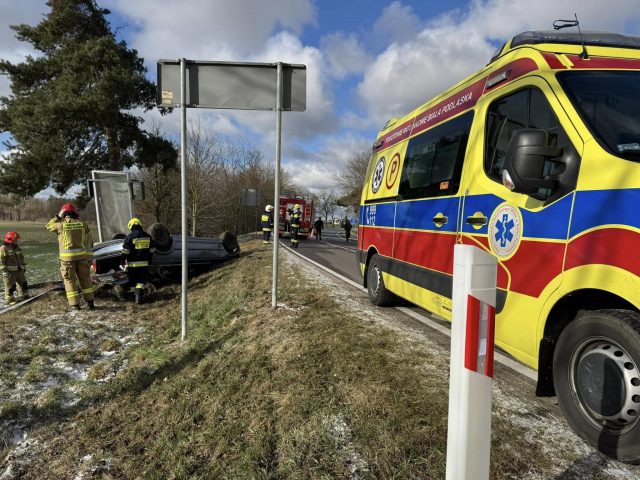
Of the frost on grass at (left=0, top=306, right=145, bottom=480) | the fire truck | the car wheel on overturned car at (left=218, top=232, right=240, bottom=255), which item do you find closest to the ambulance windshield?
the frost on grass at (left=0, top=306, right=145, bottom=480)

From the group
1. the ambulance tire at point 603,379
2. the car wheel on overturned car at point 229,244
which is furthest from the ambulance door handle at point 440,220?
the car wheel on overturned car at point 229,244

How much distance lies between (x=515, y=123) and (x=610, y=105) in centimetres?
64

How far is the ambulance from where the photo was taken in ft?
6.97

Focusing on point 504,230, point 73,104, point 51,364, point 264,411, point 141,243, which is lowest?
point 51,364

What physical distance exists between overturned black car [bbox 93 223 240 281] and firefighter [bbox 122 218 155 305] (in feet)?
3.83

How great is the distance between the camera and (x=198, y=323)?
6.46 metres

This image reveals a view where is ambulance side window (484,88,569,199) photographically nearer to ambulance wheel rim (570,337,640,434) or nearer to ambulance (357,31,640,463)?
ambulance (357,31,640,463)

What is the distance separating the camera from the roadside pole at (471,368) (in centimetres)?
158

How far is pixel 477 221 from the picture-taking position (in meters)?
3.29

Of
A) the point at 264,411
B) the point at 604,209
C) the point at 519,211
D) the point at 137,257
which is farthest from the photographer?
the point at 137,257

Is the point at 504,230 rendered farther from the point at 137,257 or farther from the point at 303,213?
the point at 303,213

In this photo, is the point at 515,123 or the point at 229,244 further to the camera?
the point at 229,244

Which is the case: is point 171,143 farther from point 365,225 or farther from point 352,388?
point 352,388

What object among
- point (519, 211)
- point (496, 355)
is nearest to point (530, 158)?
point (519, 211)
